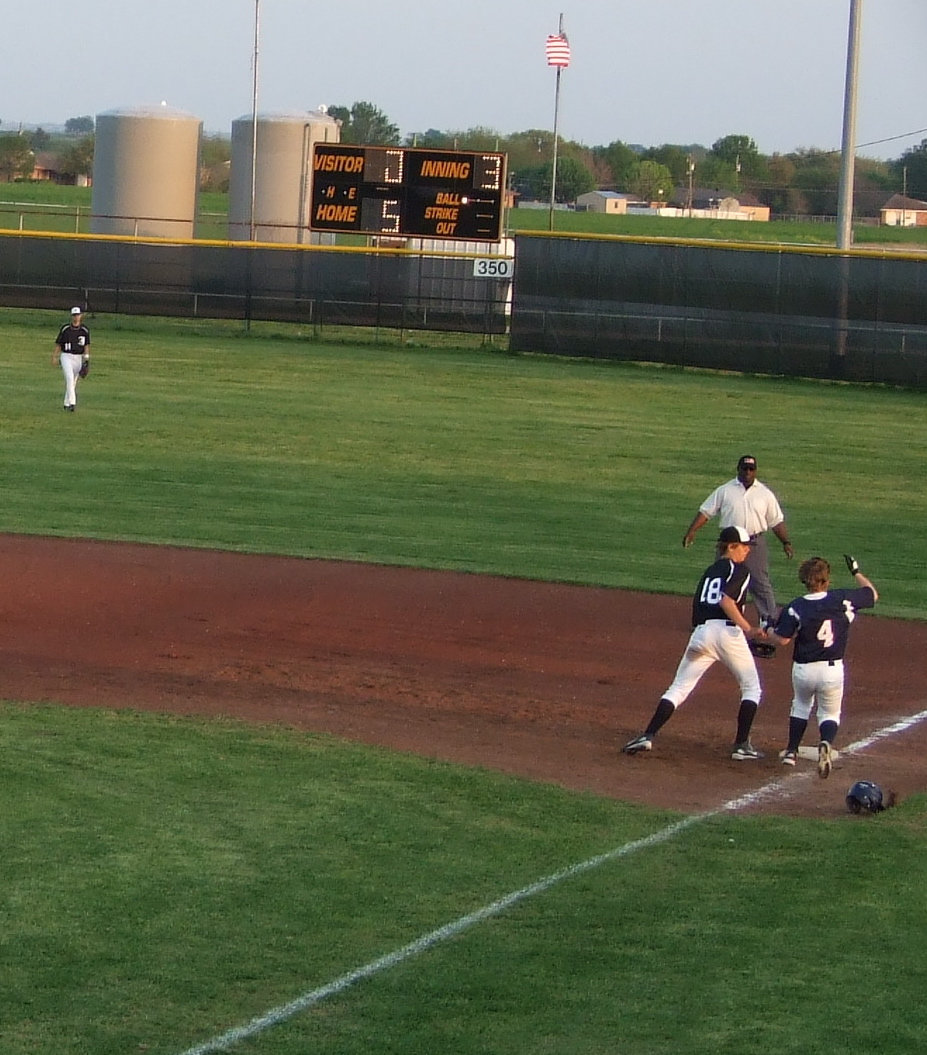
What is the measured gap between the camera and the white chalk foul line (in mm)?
5977

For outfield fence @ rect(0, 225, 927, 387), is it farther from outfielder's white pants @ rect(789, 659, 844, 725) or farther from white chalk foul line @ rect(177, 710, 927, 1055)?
white chalk foul line @ rect(177, 710, 927, 1055)

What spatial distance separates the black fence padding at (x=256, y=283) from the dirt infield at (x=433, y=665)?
24.1 meters

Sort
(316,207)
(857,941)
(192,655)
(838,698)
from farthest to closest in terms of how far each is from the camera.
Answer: (316,207) < (192,655) < (838,698) < (857,941)

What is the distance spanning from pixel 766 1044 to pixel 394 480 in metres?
16.2

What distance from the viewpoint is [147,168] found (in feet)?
162

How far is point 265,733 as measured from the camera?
10.5m

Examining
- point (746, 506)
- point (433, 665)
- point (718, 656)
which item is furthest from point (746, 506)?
point (718, 656)

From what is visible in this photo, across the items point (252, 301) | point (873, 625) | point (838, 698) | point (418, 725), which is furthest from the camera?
point (252, 301)

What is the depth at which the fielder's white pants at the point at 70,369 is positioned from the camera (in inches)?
1019

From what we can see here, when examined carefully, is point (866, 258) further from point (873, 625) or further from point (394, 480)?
point (873, 625)

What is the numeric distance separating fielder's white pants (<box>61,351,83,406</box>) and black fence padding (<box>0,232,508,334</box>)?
1458 centimetres

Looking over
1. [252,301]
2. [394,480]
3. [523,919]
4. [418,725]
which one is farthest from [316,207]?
[523,919]

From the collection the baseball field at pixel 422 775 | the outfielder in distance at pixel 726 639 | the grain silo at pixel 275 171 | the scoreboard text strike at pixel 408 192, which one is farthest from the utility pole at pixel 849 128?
the outfielder in distance at pixel 726 639

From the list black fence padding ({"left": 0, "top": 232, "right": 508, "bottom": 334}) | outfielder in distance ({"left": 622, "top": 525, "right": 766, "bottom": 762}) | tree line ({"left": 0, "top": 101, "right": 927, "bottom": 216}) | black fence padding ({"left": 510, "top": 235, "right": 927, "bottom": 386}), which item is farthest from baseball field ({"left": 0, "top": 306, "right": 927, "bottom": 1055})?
tree line ({"left": 0, "top": 101, "right": 927, "bottom": 216})
